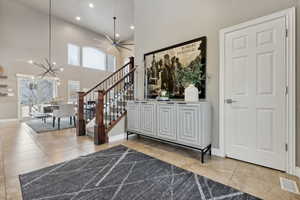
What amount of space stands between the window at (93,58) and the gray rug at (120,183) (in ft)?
28.4

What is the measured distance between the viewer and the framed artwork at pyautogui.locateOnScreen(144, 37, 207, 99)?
2.70 metres

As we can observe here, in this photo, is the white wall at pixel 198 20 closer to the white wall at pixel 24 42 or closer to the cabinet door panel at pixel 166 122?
the cabinet door panel at pixel 166 122

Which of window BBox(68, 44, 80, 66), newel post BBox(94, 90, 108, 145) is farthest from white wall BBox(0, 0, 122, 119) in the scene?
newel post BBox(94, 90, 108, 145)

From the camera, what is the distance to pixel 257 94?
2152 millimetres

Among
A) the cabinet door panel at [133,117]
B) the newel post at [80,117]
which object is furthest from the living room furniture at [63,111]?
the cabinet door panel at [133,117]

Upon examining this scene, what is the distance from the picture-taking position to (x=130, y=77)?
4.14 metres

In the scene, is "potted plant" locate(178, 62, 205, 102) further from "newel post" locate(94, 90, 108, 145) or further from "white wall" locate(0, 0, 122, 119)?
"white wall" locate(0, 0, 122, 119)

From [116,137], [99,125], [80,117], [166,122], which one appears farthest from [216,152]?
[80,117]

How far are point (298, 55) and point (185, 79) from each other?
154cm

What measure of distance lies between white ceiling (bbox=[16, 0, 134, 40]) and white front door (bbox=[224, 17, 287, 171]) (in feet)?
18.8

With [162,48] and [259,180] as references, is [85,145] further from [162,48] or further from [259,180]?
[259,180]

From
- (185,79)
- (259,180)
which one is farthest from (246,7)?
(259,180)

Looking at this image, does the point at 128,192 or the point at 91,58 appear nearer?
the point at 128,192

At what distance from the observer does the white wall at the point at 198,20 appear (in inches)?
87.5
